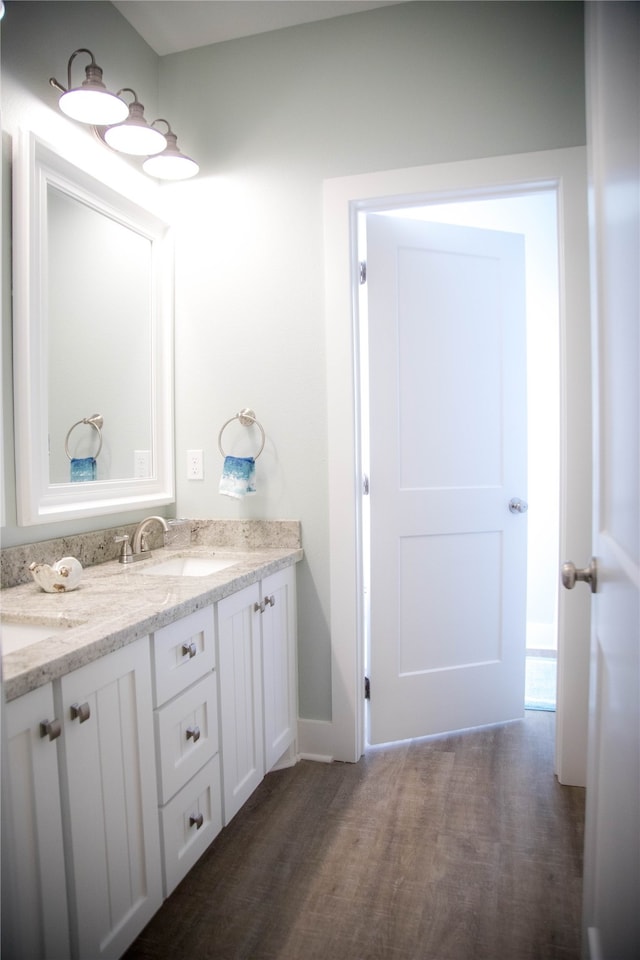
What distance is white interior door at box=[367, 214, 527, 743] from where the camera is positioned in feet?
7.41

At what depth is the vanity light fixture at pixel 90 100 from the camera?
1.64 meters

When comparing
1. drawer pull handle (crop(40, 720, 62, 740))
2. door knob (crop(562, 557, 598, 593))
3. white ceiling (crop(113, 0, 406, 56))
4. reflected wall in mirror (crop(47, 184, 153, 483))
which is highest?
white ceiling (crop(113, 0, 406, 56))

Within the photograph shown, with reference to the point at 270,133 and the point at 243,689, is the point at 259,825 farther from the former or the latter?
the point at 270,133

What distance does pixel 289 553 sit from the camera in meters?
2.10

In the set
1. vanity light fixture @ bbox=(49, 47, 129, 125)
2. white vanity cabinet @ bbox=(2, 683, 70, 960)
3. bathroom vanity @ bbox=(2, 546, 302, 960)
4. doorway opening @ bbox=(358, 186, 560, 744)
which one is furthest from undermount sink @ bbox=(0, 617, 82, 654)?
doorway opening @ bbox=(358, 186, 560, 744)

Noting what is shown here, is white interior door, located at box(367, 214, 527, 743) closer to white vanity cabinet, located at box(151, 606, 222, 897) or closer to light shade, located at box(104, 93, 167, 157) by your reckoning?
light shade, located at box(104, 93, 167, 157)

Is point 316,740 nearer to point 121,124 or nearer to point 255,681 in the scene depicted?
point 255,681

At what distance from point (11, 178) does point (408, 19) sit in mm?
1441

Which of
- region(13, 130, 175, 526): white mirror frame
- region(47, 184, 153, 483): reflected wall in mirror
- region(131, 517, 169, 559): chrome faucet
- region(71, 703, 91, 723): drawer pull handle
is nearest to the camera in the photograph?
region(71, 703, 91, 723): drawer pull handle

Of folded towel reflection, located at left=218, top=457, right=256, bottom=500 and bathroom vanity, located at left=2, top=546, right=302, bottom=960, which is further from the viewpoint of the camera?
folded towel reflection, located at left=218, top=457, right=256, bottom=500

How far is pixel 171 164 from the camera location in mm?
2070

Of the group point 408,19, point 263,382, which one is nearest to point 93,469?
point 263,382

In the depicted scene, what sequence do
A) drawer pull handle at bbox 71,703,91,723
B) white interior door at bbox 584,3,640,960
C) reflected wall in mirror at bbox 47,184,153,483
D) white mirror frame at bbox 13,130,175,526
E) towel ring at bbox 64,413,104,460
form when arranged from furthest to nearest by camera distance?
towel ring at bbox 64,413,104,460, reflected wall in mirror at bbox 47,184,153,483, white mirror frame at bbox 13,130,175,526, drawer pull handle at bbox 71,703,91,723, white interior door at bbox 584,3,640,960

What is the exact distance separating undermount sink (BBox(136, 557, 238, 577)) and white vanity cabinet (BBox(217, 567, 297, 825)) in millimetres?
222
